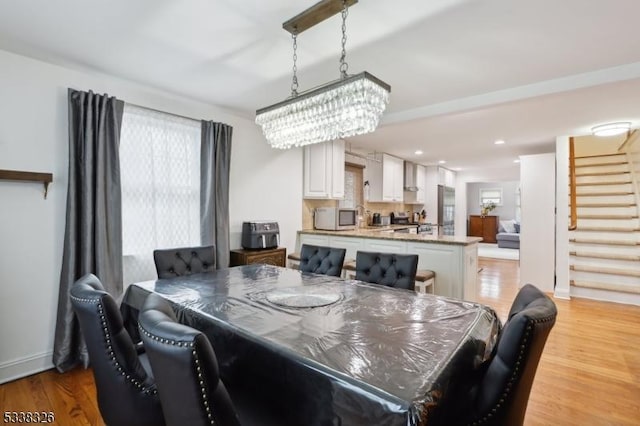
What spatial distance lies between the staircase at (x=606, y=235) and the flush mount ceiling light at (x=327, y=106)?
448 centimetres

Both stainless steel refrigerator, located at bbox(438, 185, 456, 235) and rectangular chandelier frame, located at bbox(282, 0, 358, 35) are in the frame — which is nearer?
rectangular chandelier frame, located at bbox(282, 0, 358, 35)

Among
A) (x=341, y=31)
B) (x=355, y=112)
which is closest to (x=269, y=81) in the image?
(x=341, y=31)

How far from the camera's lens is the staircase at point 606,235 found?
431 centimetres

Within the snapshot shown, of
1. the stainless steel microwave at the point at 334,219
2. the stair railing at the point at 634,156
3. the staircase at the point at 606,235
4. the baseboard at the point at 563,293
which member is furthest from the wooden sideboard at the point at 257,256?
the stair railing at the point at 634,156

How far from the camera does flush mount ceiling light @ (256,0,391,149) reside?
1.74m

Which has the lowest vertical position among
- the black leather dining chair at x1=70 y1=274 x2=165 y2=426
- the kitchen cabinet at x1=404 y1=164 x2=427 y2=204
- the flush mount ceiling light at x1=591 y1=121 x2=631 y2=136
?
the black leather dining chair at x1=70 y1=274 x2=165 y2=426

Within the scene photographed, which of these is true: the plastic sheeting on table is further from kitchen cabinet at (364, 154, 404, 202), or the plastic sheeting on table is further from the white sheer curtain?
kitchen cabinet at (364, 154, 404, 202)

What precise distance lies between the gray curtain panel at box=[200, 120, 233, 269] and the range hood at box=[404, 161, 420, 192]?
14.5ft

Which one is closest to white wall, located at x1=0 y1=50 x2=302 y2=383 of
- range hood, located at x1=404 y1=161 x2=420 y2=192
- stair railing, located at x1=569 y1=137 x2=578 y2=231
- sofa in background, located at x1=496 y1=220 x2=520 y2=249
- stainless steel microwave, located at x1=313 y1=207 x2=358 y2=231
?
stainless steel microwave, located at x1=313 y1=207 x2=358 y2=231

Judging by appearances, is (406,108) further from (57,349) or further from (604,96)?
(57,349)

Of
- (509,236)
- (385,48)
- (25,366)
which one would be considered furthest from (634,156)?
(25,366)

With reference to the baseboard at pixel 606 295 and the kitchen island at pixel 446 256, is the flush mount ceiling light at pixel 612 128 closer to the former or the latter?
the baseboard at pixel 606 295

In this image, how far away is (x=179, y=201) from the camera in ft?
10.6

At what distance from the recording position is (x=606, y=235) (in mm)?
4633
